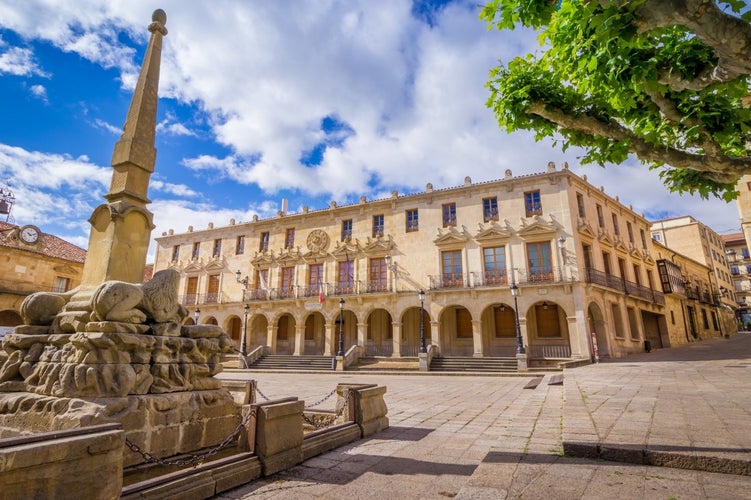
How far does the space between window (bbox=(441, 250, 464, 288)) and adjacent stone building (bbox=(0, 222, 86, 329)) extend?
2639cm

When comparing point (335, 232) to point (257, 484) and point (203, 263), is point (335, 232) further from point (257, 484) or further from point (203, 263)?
point (257, 484)

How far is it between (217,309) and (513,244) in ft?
69.0

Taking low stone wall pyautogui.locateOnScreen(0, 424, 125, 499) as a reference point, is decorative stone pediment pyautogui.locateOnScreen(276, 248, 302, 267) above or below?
above

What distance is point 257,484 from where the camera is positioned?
360 centimetres

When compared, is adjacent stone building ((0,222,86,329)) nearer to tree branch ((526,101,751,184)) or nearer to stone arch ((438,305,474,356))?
stone arch ((438,305,474,356))

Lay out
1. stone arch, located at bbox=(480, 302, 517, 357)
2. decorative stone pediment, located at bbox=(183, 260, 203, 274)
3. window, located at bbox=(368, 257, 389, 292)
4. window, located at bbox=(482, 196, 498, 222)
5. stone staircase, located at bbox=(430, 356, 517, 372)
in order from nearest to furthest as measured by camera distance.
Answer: stone staircase, located at bbox=(430, 356, 517, 372), stone arch, located at bbox=(480, 302, 517, 357), window, located at bbox=(482, 196, 498, 222), window, located at bbox=(368, 257, 389, 292), decorative stone pediment, located at bbox=(183, 260, 203, 274)

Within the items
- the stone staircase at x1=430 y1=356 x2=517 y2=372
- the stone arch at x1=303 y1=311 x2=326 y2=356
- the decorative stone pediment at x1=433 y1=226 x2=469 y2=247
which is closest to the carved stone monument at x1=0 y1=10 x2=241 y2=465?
the stone staircase at x1=430 y1=356 x2=517 y2=372

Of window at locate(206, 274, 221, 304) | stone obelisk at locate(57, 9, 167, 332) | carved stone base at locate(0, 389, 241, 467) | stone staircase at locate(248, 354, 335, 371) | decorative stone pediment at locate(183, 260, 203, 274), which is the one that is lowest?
stone staircase at locate(248, 354, 335, 371)

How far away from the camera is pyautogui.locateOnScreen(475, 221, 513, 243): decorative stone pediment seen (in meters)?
21.1

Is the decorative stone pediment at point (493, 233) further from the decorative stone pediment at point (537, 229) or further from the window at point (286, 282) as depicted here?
the window at point (286, 282)

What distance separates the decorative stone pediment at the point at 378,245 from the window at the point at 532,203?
8.05 metres

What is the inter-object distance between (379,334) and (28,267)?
24.3 m

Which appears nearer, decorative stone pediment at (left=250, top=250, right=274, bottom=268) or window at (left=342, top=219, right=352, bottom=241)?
window at (left=342, top=219, right=352, bottom=241)

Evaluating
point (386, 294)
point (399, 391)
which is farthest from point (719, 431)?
point (386, 294)
